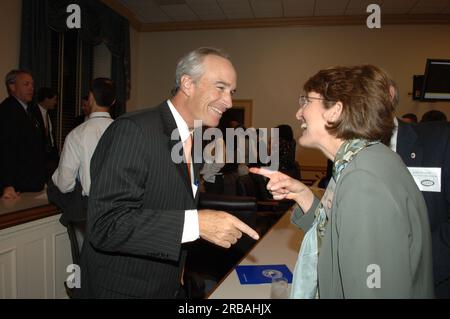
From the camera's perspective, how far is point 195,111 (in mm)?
1613

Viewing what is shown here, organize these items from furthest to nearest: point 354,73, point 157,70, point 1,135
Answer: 1. point 157,70
2. point 1,135
3. point 354,73

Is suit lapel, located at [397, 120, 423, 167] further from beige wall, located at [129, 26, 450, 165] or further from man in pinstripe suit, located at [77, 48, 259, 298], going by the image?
beige wall, located at [129, 26, 450, 165]

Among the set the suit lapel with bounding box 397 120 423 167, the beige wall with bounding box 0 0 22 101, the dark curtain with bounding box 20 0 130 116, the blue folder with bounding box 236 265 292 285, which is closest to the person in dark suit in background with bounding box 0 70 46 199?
the beige wall with bounding box 0 0 22 101

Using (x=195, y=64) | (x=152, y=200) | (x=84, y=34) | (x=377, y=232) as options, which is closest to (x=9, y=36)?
(x=84, y=34)

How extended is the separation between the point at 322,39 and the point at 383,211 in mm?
7038

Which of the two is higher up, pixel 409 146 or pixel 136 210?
pixel 409 146

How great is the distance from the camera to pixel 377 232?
2.86 ft

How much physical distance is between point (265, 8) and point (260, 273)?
20.1 feet

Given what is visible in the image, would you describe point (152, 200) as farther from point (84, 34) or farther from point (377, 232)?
point (84, 34)

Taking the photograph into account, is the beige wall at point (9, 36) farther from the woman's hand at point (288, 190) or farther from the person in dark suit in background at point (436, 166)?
the person in dark suit in background at point (436, 166)

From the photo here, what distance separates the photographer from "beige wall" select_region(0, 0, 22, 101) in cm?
442
